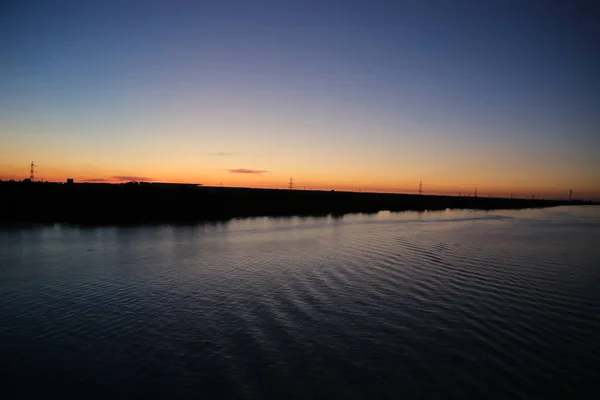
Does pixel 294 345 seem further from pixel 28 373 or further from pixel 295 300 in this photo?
pixel 28 373

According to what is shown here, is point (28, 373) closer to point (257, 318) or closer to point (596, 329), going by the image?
point (257, 318)

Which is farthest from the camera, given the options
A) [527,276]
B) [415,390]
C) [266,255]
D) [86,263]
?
[266,255]

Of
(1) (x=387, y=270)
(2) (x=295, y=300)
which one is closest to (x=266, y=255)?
(1) (x=387, y=270)

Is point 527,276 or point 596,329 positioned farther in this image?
point 527,276

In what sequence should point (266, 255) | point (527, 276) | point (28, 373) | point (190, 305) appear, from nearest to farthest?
point (28, 373), point (190, 305), point (527, 276), point (266, 255)

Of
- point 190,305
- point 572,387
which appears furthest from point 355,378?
point 190,305

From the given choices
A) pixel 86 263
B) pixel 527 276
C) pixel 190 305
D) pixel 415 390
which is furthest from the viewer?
pixel 86 263
